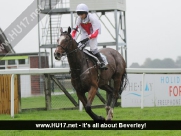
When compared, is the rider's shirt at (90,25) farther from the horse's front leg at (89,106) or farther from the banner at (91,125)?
the banner at (91,125)

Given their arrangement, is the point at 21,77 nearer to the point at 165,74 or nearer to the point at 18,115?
the point at 18,115

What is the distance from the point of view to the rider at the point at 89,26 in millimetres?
10075

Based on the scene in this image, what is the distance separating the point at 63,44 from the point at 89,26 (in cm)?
109

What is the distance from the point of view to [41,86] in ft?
50.8

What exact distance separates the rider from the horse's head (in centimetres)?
56

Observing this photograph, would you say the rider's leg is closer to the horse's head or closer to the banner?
the horse's head

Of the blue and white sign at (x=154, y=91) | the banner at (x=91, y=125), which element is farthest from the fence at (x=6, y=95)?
the banner at (x=91, y=125)

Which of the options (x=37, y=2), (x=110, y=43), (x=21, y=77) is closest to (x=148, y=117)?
(x=21, y=77)

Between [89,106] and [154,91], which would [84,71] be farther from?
[154,91]

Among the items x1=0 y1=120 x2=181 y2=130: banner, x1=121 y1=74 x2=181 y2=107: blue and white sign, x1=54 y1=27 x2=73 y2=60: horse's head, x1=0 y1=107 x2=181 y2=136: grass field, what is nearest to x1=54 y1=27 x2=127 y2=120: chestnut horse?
x1=54 y1=27 x2=73 y2=60: horse's head

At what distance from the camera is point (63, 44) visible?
9555 mm

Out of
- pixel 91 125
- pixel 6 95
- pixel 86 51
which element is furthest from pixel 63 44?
pixel 6 95

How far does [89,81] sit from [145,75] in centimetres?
595

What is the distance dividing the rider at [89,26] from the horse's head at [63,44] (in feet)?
1.85
